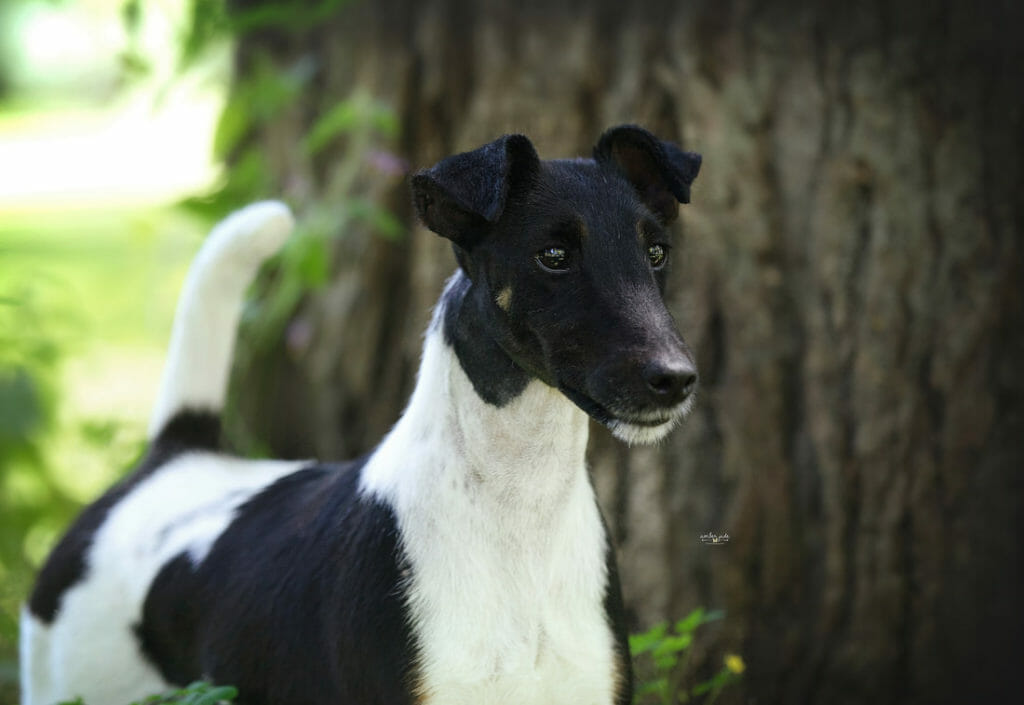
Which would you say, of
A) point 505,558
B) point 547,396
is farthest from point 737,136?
point 505,558

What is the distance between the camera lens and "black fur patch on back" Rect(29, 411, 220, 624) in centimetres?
303

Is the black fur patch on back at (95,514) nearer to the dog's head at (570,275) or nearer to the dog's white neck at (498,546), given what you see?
the dog's white neck at (498,546)

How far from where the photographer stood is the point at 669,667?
3.41m

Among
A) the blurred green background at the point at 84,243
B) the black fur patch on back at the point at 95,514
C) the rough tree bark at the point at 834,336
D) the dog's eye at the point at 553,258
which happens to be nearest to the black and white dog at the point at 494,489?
the dog's eye at the point at 553,258

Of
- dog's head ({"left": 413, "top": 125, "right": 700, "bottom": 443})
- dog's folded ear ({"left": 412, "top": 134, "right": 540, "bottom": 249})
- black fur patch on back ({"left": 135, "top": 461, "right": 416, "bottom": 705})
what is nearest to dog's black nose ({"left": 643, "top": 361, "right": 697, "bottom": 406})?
dog's head ({"left": 413, "top": 125, "right": 700, "bottom": 443})

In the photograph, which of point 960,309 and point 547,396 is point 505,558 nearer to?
point 547,396

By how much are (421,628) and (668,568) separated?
1759 mm

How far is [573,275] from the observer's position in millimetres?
2186

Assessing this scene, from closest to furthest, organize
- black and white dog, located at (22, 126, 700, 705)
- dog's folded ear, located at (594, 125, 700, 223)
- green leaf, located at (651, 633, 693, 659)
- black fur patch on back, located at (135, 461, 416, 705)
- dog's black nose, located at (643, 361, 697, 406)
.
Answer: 1. dog's black nose, located at (643, 361, 697, 406)
2. black and white dog, located at (22, 126, 700, 705)
3. black fur patch on back, located at (135, 461, 416, 705)
4. dog's folded ear, located at (594, 125, 700, 223)
5. green leaf, located at (651, 633, 693, 659)

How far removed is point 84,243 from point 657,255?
28.3 feet

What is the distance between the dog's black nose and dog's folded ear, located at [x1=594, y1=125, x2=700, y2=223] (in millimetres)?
541

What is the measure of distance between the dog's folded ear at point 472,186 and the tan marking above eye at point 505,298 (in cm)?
14

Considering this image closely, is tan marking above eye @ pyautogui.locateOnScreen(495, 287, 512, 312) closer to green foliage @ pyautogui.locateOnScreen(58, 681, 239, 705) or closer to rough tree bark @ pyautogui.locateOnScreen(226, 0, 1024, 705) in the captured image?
green foliage @ pyautogui.locateOnScreen(58, 681, 239, 705)

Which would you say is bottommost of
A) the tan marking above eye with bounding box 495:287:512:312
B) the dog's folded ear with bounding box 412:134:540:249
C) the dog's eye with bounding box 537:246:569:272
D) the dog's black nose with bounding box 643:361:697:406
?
the dog's black nose with bounding box 643:361:697:406
